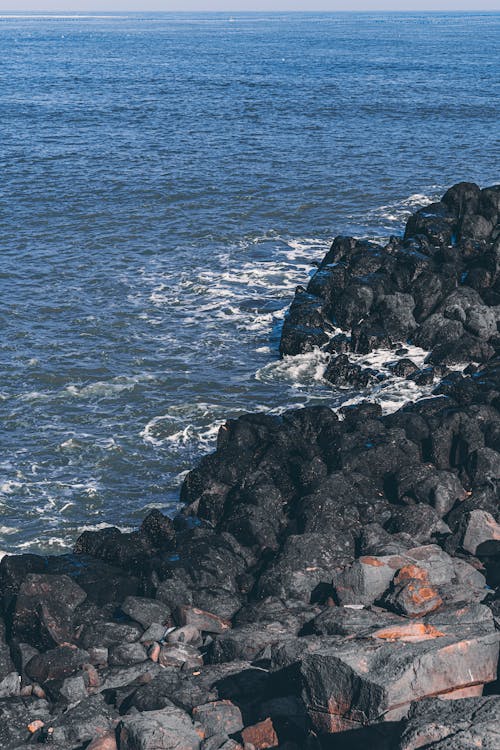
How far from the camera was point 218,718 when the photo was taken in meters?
14.1

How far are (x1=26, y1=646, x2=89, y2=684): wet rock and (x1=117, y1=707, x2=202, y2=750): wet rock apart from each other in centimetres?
283

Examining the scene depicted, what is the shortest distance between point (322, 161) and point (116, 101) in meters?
36.2

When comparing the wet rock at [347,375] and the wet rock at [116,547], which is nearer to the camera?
the wet rock at [116,547]

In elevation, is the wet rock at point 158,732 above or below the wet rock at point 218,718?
above

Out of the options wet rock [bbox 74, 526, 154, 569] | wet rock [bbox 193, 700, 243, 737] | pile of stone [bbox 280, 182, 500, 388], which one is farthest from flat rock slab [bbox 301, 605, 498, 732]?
pile of stone [bbox 280, 182, 500, 388]

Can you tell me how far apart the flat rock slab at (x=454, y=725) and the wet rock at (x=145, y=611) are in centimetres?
718

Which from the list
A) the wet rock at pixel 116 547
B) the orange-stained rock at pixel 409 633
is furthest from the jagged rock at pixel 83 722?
the wet rock at pixel 116 547

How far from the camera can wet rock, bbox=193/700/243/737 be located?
1399 centimetres

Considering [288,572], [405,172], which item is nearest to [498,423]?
[288,572]

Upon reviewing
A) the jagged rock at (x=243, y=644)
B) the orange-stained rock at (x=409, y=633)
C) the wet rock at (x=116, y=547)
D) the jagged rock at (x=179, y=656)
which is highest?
the orange-stained rock at (x=409, y=633)

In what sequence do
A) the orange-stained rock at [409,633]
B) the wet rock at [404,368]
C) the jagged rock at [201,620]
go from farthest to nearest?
the wet rock at [404,368] < the jagged rock at [201,620] < the orange-stained rock at [409,633]

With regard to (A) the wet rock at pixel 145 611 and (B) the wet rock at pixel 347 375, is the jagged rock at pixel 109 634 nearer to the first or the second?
(A) the wet rock at pixel 145 611

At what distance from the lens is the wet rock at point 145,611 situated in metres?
18.2

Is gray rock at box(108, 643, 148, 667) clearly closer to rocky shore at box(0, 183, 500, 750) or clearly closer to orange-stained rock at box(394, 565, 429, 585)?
rocky shore at box(0, 183, 500, 750)
